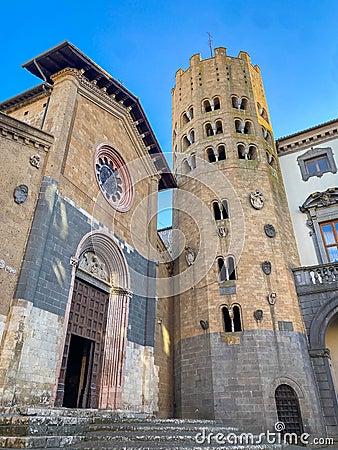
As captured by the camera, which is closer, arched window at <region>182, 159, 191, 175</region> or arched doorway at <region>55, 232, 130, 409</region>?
arched doorway at <region>55, 232, 130, 409</region>

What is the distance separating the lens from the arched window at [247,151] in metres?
18.1

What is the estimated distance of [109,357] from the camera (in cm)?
1128

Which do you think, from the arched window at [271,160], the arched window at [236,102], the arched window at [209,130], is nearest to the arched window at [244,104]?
the arched window at [236,102]

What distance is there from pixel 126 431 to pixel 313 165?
15824 millimetres

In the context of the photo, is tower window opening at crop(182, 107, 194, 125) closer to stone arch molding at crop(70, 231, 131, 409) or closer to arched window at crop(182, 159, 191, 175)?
arched window at crop(182, 159, 191, 175)

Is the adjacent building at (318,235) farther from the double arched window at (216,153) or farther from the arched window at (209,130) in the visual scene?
the arched window at (209,130)

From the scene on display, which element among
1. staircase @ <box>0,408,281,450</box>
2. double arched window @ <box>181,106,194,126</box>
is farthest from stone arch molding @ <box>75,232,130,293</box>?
double arched window @ <box>181,106,194,126</box>

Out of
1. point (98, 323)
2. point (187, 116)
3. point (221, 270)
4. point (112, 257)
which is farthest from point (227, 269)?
point (187, 116)

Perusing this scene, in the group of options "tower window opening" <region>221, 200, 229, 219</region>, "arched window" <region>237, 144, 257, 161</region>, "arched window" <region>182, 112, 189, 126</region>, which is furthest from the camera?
"arched window" <region>182, 112, 189, 126</region>

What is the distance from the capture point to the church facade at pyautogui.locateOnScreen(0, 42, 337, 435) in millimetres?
9156

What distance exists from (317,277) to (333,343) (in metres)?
2.86

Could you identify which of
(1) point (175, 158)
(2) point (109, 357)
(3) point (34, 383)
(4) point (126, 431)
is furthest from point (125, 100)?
(4) point (126, 431)

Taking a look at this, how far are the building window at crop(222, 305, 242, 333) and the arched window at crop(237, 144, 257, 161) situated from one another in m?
8.00

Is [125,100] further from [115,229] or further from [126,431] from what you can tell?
[126,431]
